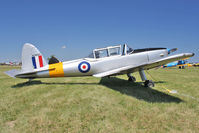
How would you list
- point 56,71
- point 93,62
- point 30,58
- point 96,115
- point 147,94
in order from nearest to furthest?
1. point 96,115
2. point 147,94
3. point 30,58
4. point 56,71
5. point 93,62

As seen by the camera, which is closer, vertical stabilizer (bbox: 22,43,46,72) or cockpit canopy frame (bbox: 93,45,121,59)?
vertical stabilizer (bbox: 22,43,46,72)

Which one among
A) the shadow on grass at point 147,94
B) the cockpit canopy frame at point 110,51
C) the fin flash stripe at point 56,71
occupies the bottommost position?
the shadow on grass at point 147,94

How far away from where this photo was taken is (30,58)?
20.8 ft

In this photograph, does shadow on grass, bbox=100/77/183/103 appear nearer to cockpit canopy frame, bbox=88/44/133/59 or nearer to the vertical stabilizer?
cockpit canopy frame, bbox=88/44/133/59

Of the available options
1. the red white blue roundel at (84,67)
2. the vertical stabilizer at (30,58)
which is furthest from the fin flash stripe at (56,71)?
the red white blue roundel at (84,67)

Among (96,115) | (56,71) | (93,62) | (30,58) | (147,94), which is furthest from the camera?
(93,62)

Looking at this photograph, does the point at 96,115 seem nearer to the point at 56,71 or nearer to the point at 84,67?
the point at 84,67

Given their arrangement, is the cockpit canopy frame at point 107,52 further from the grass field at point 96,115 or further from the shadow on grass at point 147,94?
the grass field at point 96,115

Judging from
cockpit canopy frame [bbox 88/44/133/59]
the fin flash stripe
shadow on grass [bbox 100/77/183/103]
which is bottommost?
shadow on grass [bbox 100/77/183/103]

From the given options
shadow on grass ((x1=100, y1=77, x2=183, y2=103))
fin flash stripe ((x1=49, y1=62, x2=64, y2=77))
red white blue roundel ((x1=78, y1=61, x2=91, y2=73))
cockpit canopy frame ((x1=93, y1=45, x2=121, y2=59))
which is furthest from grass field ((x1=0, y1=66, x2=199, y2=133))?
cockpit canopy frame ((x1=93, y1=45, x2=121, y2=59))

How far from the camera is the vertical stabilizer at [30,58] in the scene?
6301mm

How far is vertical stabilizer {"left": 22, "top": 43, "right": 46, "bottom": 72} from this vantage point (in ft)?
20.7

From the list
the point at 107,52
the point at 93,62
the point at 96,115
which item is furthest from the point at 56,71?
the point at 96,115

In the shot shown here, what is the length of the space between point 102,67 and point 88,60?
0.97 metres
